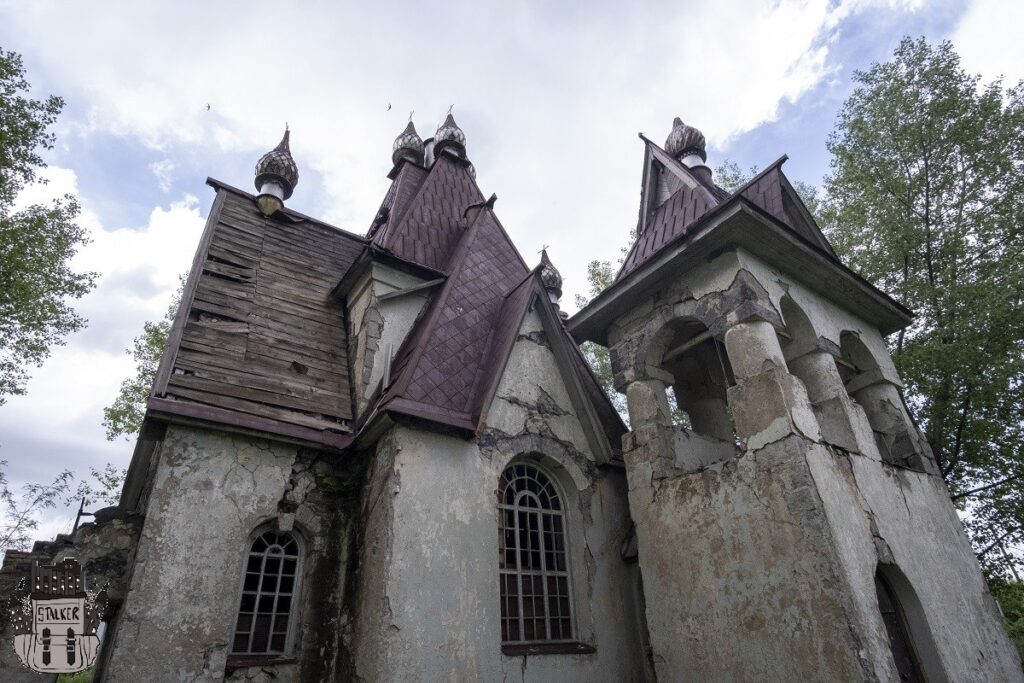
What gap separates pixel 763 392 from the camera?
5.86 meters

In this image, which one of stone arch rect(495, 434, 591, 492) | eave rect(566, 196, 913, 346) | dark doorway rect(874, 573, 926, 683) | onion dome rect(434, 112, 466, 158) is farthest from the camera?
onion dome rect(434, 112, 466, 158)

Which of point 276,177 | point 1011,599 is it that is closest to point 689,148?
point 276,177

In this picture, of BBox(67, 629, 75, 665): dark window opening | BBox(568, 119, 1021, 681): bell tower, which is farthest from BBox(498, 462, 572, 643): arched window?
BBox(67, 629, 75, 665): dark window opening

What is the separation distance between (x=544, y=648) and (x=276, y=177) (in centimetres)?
925

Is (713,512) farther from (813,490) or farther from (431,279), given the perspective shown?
(431,279)

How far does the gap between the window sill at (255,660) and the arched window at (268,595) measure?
0.06m

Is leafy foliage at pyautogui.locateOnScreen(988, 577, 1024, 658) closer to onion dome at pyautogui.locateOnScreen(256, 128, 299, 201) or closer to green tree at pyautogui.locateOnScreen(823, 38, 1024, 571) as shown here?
green tree at pyautogui.locateOnScreen(823, 38, 1024, 571)

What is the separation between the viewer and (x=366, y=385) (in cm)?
753

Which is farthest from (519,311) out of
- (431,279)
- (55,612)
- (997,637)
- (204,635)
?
(997,637)

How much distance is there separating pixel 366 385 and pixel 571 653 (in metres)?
4.06

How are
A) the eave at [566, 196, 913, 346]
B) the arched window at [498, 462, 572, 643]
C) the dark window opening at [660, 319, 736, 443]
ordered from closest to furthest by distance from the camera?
1. the arched window at [498, 462, 572, 643]
2. the eave at [566, 196, 913, 346]
3. the dark window opening at [660, 319, 736, 443]

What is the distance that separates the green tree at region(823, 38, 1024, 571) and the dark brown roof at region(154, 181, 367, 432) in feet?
31.6

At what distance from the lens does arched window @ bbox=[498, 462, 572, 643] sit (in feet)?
20.9

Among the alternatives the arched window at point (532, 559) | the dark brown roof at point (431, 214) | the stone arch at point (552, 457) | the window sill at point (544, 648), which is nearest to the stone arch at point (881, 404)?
the stone arch at point (552, 457)
